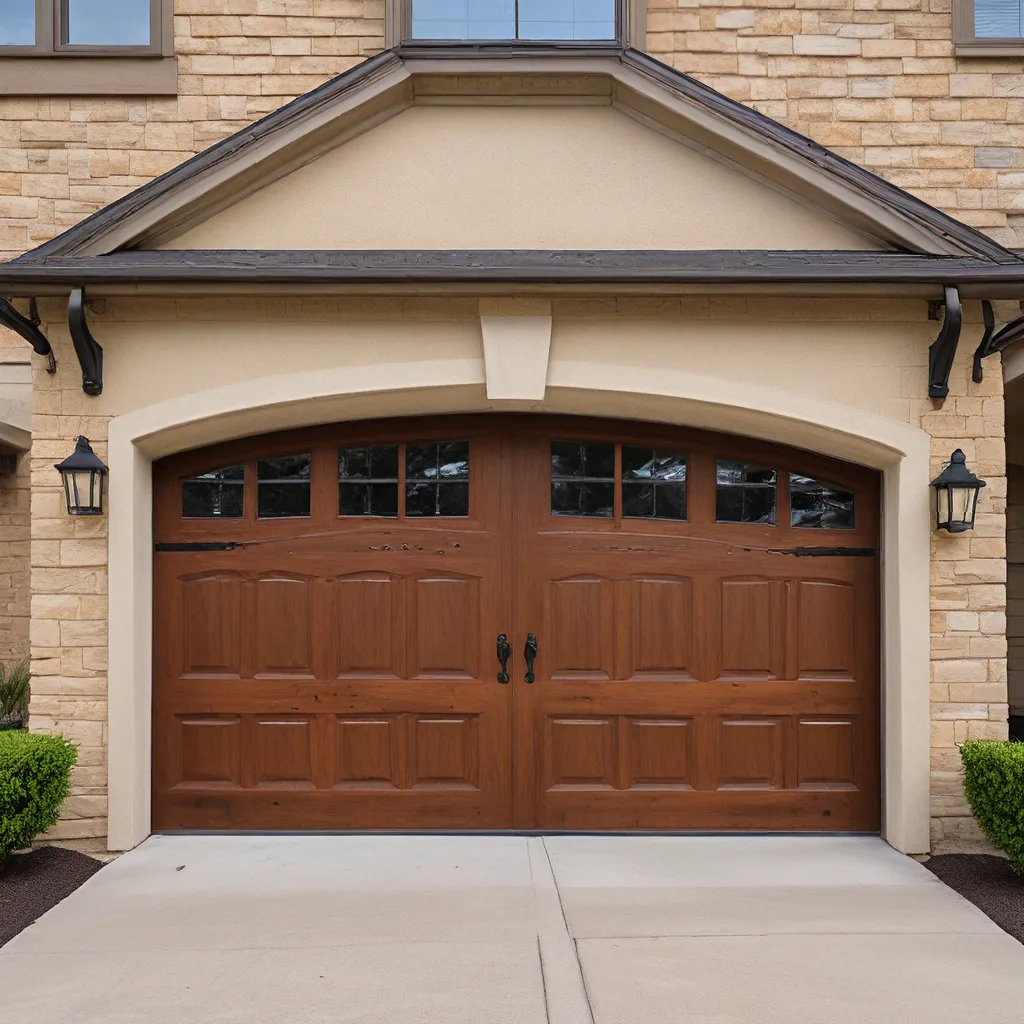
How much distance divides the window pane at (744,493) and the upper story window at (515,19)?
316 centimetres

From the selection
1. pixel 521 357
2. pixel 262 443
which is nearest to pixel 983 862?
pixel 521 357

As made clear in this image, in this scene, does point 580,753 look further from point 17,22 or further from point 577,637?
point 17,22

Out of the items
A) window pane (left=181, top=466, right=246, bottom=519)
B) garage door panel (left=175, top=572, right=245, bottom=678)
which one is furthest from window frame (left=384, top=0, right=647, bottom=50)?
garage door panel (left=175, top=572, right=245, bottom=678)

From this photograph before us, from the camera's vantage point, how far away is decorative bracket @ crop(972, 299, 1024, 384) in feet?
16.5

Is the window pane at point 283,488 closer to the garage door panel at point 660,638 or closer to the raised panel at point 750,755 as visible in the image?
the garage door panel at point 660,638

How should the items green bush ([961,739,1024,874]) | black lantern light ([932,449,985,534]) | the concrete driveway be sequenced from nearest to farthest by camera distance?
1. the concrete driveway
2. green bush ([961,739,1024,874])
3. black lantern light ([932,449,985,534])

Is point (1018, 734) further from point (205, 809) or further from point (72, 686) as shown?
point (72, 686)

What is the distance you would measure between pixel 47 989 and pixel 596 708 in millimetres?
3252

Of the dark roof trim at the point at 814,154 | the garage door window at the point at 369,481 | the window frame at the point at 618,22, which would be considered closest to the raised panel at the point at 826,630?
the dark roof trim at the point at 814,154

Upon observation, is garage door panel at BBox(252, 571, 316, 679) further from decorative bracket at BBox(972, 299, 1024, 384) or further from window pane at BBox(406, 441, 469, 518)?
decorative bracket at BBox(972, 299, 1024, 384)

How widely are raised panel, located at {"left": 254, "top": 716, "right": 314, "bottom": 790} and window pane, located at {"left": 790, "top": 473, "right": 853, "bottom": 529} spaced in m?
3.52

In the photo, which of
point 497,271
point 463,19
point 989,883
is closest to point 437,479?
point 497,271

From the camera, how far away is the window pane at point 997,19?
5934mm

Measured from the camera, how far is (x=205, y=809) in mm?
5484
